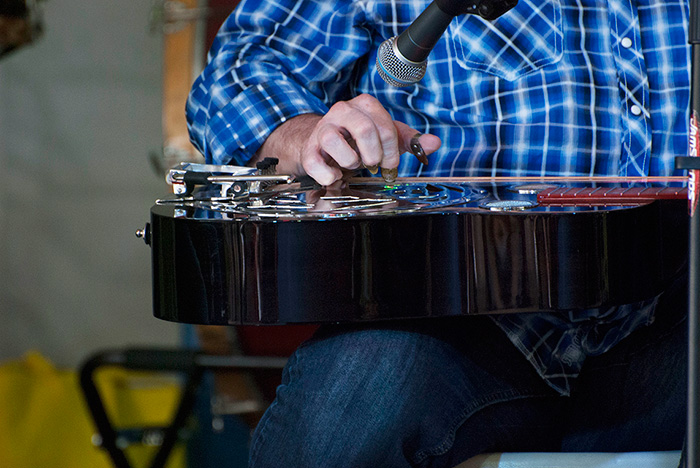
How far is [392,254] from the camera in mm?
646

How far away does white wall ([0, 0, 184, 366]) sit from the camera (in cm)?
217

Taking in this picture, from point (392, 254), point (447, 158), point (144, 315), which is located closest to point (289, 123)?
point (447, 158)

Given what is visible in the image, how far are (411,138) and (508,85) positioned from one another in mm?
149

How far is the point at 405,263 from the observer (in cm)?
65

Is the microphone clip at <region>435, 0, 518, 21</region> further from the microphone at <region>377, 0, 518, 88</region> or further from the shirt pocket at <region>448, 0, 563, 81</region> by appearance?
the shirt pocket at <region>448, 0, 563, 81</region>

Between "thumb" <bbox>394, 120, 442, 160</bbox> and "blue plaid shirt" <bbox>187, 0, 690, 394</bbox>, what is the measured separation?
0.09 meters

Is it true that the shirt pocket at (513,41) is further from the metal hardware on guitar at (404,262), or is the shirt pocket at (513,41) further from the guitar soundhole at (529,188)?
the metal hardware on guitar at (404,262)

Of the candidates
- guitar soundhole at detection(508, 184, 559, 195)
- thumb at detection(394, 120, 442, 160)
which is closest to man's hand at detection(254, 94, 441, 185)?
thumb at detection(394, 120, 442, 160)

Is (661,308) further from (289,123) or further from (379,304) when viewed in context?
(289,123)

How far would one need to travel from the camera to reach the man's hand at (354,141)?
78cm

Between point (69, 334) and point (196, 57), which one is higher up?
point (196, 57)

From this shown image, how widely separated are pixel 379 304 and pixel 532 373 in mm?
226

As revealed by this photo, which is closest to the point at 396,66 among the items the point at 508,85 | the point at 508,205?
the point at 508,205

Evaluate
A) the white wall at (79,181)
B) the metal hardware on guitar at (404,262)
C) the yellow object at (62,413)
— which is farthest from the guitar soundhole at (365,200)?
the white wall at (79,181)
